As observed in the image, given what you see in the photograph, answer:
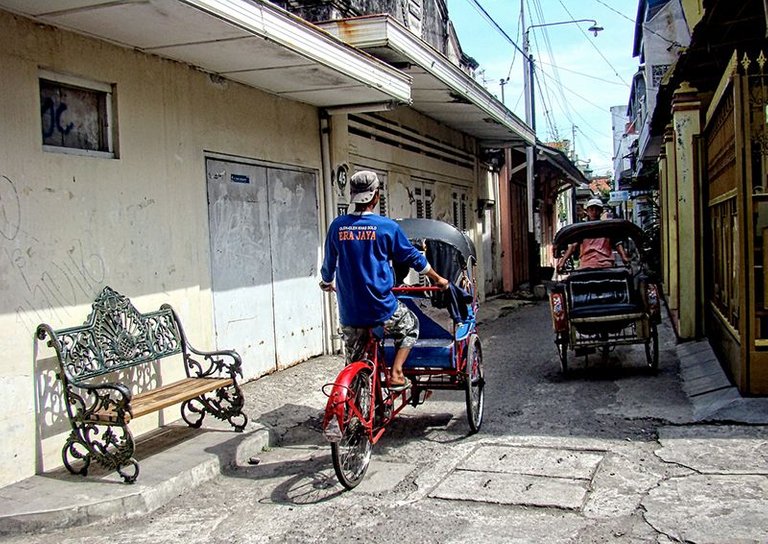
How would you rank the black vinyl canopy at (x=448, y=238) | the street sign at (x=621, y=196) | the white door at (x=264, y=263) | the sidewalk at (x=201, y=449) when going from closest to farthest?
the sidewalk at (x=201, y=449)
the black vinyl canopy at (x=448, y=238)
the white door at (x=264, y=263)
the street sign at (x=621, y=196)

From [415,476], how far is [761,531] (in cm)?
217

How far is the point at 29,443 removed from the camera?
4969mm

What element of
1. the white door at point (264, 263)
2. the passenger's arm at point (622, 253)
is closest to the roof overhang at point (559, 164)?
the passenger's arm at point (622, 253)

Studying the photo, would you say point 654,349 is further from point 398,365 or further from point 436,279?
point 398,365

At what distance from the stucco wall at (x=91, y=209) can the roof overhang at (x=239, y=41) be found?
184 millimetres

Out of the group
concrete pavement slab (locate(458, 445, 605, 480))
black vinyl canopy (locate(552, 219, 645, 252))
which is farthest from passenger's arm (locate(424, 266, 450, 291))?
black vinyl canopy (locate(552, 219, 645, 252))

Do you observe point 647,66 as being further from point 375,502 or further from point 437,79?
point 375,502

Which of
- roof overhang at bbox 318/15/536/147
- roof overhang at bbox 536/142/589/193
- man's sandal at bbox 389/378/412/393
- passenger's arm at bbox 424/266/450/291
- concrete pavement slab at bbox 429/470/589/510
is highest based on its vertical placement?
roof overhang at bbox 536/142/589/193

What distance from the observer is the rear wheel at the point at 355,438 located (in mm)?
4637

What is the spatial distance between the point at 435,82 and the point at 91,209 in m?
5.94

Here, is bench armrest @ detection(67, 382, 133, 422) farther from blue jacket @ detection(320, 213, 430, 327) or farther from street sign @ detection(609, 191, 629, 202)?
street sign @ detection(609, 191, 629, 202)

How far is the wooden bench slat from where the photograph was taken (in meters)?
4.89

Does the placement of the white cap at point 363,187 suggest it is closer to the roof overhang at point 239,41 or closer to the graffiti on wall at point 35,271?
the roof overhang at point 239,41

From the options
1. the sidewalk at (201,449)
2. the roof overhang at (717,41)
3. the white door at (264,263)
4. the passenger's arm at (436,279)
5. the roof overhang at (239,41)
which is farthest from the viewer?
the white door at (264,263)
